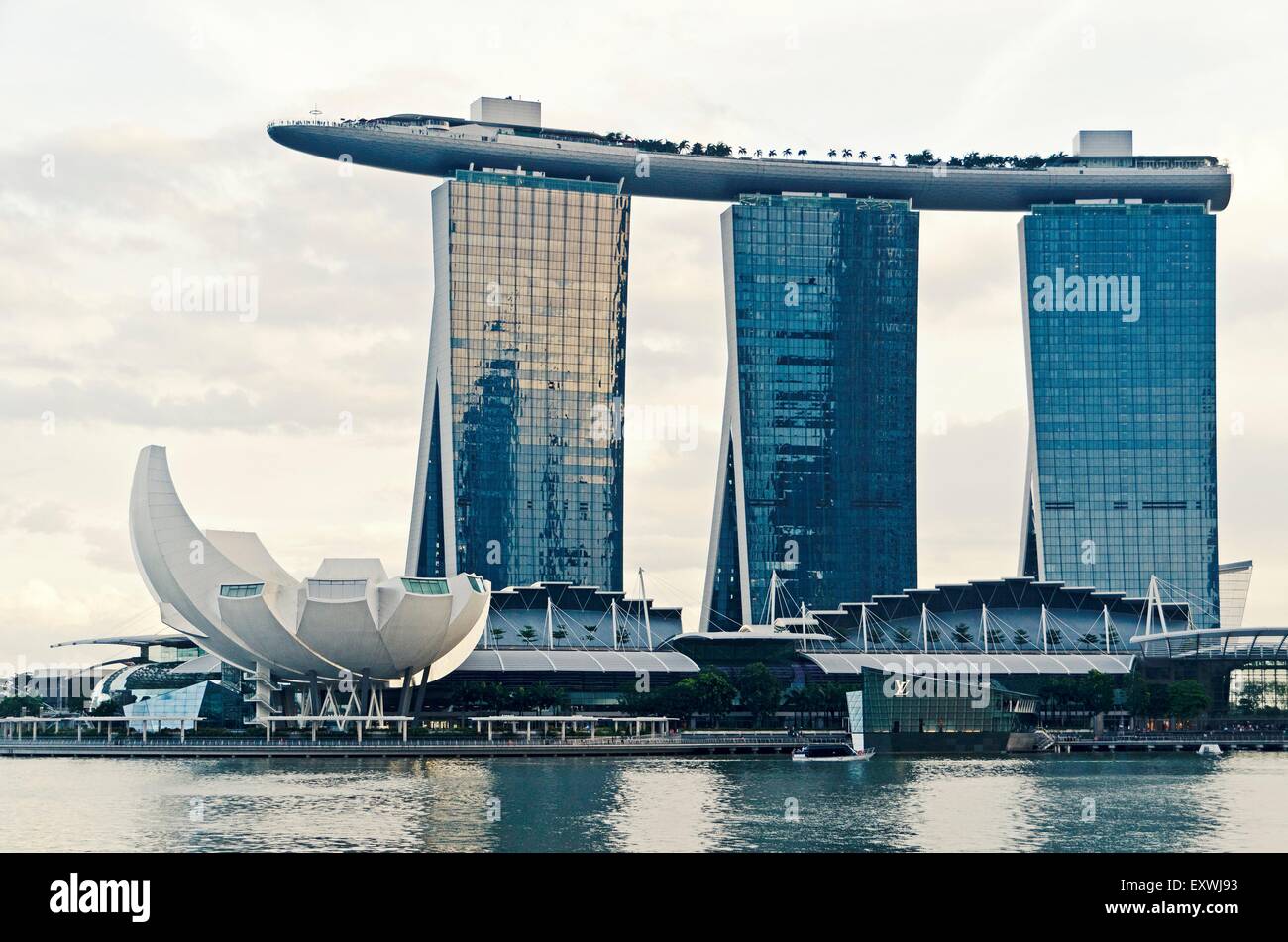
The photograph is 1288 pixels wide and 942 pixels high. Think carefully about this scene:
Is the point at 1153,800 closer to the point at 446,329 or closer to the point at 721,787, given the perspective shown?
the point at 721,787

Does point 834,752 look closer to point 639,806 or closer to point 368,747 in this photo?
point 368,747

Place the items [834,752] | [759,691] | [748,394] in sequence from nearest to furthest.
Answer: [834,752], [759,691], [748,394]

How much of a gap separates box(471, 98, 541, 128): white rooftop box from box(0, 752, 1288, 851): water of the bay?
97.8m

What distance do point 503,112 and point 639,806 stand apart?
131530 mm

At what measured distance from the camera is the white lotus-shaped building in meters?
132

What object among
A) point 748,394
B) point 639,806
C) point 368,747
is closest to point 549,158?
point 748,394

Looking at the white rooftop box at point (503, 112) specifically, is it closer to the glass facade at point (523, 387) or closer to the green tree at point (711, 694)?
the glass facade at point (523, 387)

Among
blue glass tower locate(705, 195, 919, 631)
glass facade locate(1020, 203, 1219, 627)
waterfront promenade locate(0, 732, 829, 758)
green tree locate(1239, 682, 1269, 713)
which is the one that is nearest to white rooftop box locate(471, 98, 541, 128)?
blue glass tower locate(705, 195, 919, 631)

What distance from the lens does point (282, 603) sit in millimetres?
134125

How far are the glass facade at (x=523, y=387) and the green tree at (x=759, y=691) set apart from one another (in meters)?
38.5

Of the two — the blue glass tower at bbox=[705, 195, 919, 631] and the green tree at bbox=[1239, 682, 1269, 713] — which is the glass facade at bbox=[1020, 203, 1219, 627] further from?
the green tree at bbox=[1239, 682, 1269, 713]

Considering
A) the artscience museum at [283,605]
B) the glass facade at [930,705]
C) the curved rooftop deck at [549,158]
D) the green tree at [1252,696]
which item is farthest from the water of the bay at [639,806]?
the curved rooftop deck at [549,158]
